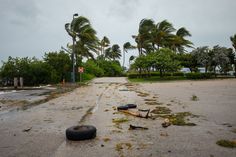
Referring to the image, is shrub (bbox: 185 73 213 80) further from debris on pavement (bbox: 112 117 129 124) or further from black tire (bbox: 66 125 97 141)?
black tire (bbox: 66 125 97 141)

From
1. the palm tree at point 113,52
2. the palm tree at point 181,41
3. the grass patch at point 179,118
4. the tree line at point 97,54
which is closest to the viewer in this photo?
the grass patch at point 179,118

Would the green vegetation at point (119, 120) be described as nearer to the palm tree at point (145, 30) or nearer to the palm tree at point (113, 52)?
the palm tree at point (145, 30)

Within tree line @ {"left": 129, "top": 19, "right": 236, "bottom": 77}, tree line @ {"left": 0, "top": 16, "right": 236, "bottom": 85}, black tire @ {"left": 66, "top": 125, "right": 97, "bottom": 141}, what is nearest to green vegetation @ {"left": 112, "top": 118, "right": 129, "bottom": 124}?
black tire @ {"left": 66, "top": 125, "right": 97, "bottom": 141}

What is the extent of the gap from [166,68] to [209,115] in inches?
1534

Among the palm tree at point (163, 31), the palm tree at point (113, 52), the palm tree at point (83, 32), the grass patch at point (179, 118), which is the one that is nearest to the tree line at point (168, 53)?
the palm tree at point (163, 31)

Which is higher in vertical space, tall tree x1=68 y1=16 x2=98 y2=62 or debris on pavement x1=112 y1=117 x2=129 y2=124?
tall tree x1=68 y1=16 x2=98 y2=62

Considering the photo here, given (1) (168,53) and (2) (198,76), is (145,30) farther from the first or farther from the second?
(2) (198,76)

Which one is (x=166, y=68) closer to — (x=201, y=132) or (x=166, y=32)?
(x=166, y=32)

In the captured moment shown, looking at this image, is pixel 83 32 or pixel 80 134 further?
pixel 83 32

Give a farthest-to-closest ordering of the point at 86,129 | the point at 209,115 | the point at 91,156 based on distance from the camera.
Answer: the point at 209,115, the point at 86,129, the point at 91,156

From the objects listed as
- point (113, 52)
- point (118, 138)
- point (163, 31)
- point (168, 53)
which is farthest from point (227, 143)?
point (113, 52)

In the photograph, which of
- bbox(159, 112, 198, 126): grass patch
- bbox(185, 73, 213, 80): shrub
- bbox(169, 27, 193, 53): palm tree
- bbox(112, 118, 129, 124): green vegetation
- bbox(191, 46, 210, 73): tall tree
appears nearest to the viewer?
bbox(159, 112, 198, 126): grass patch

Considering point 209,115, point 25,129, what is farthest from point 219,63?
point 25,129

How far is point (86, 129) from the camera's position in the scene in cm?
686
